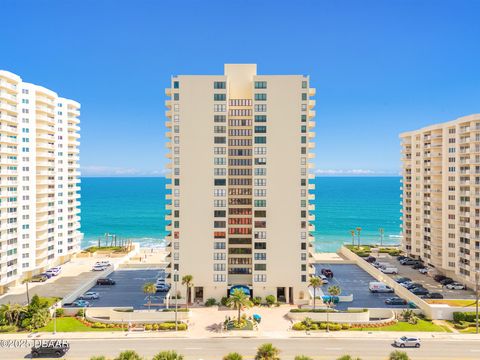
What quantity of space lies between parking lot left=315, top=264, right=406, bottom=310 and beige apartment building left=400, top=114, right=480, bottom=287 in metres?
15.5

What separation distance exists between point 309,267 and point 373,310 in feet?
44.0

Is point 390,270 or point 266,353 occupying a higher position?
point 266,353

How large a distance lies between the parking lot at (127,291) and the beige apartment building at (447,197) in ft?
195

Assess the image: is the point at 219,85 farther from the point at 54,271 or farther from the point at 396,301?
the point at 54,271

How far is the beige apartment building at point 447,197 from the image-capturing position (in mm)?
72688

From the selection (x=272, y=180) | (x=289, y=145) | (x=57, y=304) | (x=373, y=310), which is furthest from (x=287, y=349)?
(x=57, y=304)

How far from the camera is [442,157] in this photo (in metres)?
83.4

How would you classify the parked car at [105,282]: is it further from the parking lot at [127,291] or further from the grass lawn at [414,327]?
the grass lawn at [414,327]

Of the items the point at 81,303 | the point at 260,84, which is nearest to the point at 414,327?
the point at 260,84

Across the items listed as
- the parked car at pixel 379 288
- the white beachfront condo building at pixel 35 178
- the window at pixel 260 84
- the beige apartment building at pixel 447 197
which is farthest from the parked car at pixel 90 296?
the beige apartment building at pixel 447 197

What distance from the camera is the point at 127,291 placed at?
7625cm

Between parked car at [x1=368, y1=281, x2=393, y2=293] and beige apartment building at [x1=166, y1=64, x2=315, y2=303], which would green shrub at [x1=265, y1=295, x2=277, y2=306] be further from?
parked car at [x1=368, y1=281, x2=393, y2=293]

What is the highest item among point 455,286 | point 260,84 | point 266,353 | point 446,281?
point 260,84

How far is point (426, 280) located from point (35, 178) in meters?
88.9
